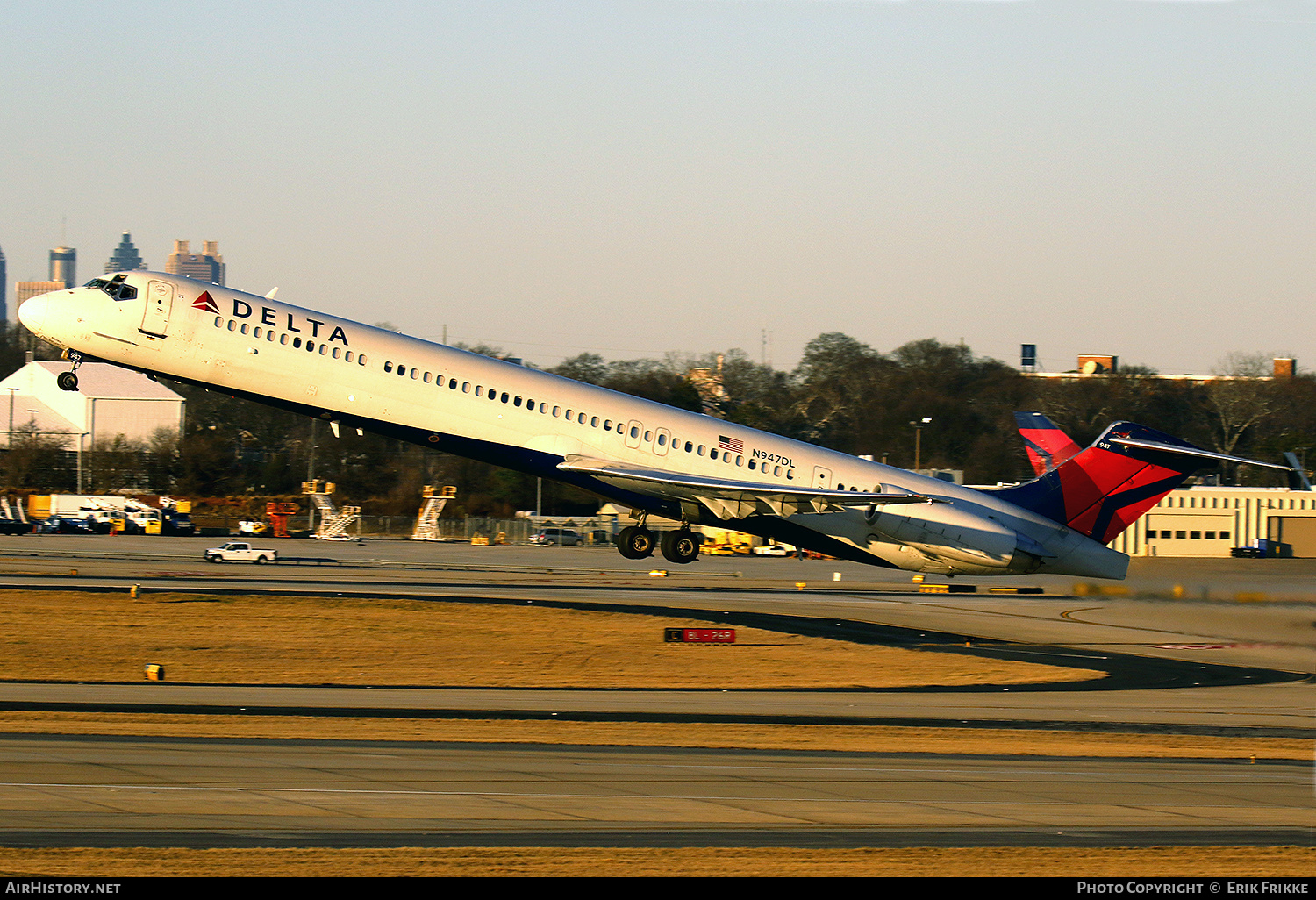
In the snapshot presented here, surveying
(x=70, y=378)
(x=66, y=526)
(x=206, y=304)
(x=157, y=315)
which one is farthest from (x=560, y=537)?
(x=157, y=315)

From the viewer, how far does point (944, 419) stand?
127688 mm

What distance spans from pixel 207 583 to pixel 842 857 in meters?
47.0

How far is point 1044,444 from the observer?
47031 millimetres

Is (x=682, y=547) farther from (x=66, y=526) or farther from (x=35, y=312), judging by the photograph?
(x=66, y=526)

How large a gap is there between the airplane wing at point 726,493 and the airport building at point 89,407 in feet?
317

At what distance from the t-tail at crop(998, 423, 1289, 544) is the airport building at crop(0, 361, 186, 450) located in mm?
101509

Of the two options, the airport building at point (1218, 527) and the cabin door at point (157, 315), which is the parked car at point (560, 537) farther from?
the cabin door at point (157, 315)

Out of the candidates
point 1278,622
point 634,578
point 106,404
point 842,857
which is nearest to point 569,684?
point 842,857

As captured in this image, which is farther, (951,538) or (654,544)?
(951,538)

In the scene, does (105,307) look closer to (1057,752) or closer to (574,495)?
(1057,752)

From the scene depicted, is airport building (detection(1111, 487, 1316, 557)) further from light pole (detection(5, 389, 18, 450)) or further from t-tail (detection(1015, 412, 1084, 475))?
light pole (detection(5, 389, 18, 450))

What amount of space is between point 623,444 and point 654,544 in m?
4.27

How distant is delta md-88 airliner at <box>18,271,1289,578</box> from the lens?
3675cm

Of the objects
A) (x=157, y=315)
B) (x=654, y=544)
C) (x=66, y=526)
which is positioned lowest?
(x=66, y=526)
